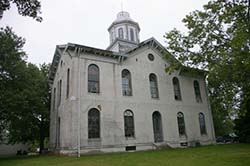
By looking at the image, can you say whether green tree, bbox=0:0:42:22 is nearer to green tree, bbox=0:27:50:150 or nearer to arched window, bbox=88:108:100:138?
arched window, bbox=88:108:100:138

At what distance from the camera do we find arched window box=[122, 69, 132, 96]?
21062mm

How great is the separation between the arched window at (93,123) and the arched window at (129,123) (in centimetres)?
270

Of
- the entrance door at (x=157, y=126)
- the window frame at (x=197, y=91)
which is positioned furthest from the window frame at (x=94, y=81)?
the window frame at (x=197, y=91)

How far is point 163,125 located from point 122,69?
23.0 feet

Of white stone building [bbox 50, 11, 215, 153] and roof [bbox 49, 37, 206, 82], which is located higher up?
roof [bbox 49, 37, 206, 82]

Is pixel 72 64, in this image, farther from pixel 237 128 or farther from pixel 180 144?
pixel 237 128

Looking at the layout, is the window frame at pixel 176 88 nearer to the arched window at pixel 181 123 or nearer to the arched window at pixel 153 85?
the arched window at pixel 181 123

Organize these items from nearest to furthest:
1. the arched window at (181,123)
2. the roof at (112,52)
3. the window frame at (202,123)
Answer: the roof at (112,52) < the arched window at (181,123) < the window frame at (202,123)

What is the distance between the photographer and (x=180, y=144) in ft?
73.6

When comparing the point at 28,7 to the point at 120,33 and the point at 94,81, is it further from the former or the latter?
the point at 120,33

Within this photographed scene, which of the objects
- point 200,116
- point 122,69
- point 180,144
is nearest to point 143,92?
point 122,69

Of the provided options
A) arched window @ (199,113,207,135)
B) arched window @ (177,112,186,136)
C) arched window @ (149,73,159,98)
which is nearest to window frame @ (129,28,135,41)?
arched window @ (149,73,159,98)

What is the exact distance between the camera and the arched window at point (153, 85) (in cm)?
2278

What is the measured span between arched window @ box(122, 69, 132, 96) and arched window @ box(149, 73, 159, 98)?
2.71 metres
